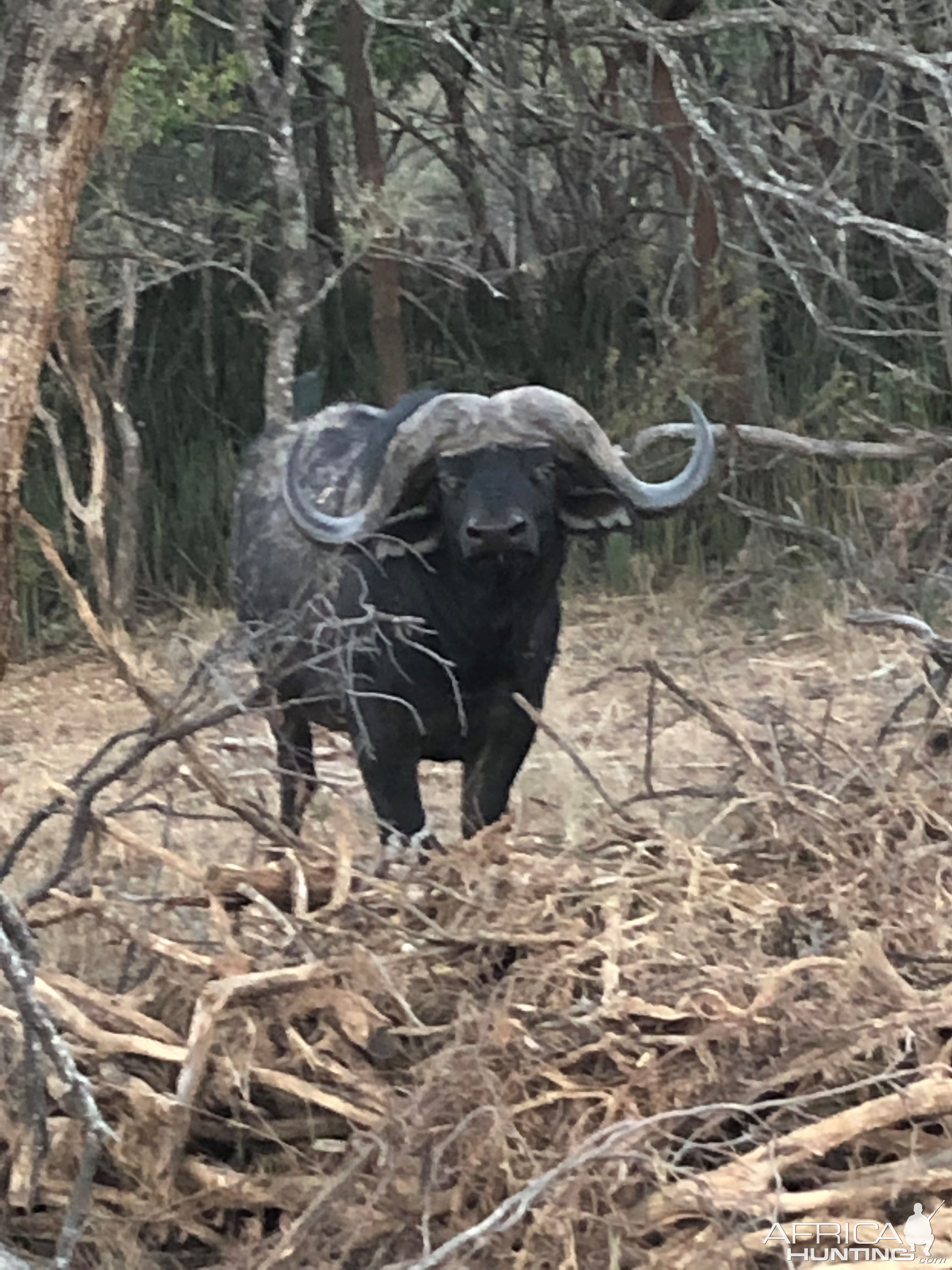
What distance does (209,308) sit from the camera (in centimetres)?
977

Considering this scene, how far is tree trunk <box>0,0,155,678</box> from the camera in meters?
3.26

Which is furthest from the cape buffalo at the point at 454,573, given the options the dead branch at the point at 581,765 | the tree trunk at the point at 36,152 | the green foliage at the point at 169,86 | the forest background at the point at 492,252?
the green foliage at the point at 169,86

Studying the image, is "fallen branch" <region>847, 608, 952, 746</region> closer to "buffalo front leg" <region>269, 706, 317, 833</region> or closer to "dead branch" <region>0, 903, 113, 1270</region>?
"buffalo front leg" <region>269, 706, 317, 833</region>

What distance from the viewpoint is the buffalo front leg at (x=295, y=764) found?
522cm

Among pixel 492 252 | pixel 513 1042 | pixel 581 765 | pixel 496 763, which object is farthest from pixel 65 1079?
pixel 492 252

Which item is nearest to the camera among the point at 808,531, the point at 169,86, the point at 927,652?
the point at 927,652

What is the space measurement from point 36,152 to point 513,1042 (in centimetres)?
193

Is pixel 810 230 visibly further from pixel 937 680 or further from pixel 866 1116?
pixel 866 1116

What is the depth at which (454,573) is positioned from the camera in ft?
15.0

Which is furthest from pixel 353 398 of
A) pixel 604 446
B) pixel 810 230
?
pixel 604 446

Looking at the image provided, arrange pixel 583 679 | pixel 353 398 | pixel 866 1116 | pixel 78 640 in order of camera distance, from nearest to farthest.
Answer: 1. pixel 866 1116
2. pixel 583 679
3. pixel 78 640
4. pixel 353 398

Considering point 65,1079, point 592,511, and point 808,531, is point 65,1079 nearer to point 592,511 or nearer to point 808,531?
point 592,511

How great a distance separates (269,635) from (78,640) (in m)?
4.70

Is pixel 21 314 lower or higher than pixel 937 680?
higher
